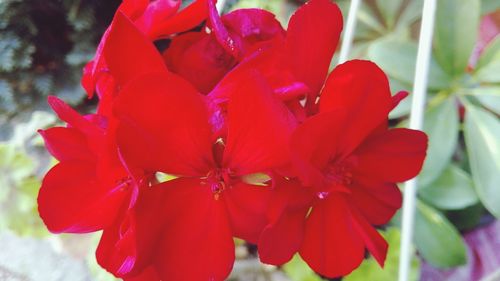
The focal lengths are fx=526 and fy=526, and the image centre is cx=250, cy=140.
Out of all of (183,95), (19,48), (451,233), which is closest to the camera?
(183,95)

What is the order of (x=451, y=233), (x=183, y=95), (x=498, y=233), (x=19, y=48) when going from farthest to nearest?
(x=19, y=48), (x=498, y=233), (x=451, y=233), (x=183, y=95)

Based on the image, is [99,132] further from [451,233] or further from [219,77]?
[451,233]

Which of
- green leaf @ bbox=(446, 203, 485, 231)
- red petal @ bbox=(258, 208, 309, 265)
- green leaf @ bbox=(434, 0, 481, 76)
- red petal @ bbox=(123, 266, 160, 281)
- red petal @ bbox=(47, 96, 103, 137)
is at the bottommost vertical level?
green leaf @ bbox=(446, 203, 485, 231)

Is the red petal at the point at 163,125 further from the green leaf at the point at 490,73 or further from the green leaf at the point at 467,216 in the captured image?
the green leaf at the point at 467,216

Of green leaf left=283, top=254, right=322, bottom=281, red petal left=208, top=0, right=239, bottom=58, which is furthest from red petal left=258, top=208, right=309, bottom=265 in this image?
green leaf left=283, top=254, right=322, bottom=281

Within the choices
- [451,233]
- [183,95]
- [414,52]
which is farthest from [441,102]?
[183,95]

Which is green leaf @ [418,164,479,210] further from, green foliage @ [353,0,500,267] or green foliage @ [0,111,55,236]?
green foliage @ [0,111,55,236]

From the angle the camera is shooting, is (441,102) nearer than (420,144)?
No

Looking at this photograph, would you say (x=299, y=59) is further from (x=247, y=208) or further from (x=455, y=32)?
(x=455, y=32)
